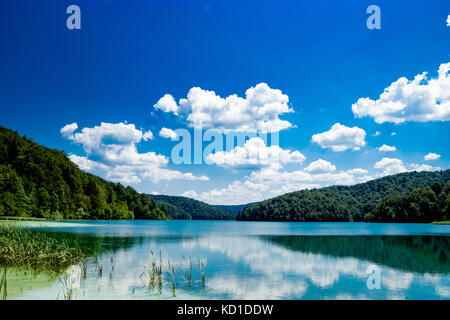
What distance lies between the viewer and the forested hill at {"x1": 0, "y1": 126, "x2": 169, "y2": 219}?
75.2 m

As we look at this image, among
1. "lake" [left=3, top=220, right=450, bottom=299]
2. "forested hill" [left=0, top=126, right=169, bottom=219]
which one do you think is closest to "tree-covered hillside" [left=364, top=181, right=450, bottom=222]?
"forested hill" [left=0, top=126, right=169, bottom=219]

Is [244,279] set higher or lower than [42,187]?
lower

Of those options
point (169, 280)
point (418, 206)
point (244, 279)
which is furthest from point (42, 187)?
point (418, 206)

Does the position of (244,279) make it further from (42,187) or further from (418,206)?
(418,206)

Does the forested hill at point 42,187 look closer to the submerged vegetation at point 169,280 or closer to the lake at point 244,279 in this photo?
the lake at point 244,279

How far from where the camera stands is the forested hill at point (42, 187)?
75.2 meters

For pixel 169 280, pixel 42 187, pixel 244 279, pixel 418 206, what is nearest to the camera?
pixel 169 280

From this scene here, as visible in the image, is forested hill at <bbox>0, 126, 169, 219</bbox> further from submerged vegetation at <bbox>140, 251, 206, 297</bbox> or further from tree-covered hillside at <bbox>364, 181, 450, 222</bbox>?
tree-covered hillside at <bbox>364, 181, 450, 222</bbox>

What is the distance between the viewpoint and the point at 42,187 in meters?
92.4

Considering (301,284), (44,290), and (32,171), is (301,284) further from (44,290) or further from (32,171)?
(32,171)

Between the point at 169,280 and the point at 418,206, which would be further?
the point at 418,206

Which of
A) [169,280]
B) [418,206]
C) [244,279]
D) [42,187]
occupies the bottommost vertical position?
[244,279]
